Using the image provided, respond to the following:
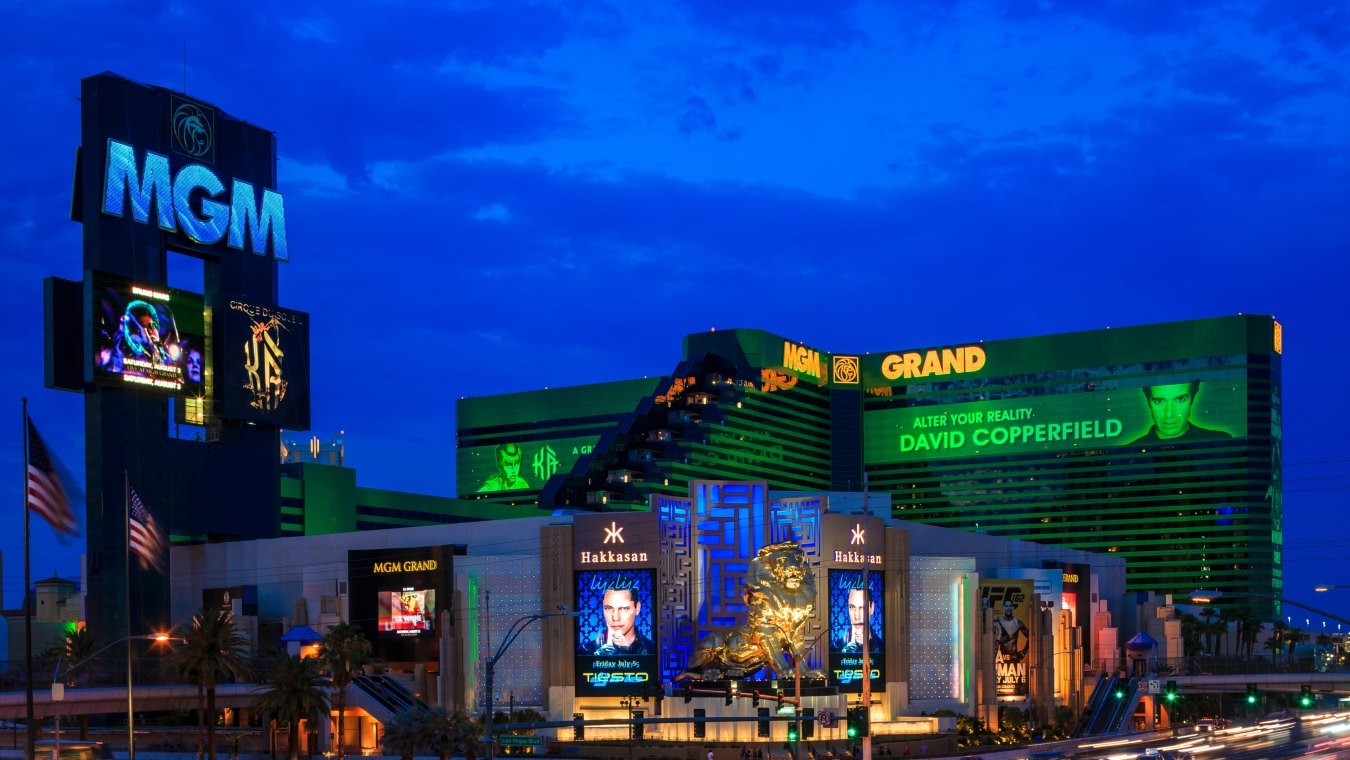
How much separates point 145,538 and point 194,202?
2501cm

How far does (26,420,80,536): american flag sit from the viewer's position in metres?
60.5

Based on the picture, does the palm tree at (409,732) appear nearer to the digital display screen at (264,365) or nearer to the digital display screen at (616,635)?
the digital display screen at (616,635)

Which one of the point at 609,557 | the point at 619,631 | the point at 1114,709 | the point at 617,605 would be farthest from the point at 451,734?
the point at 1114,709

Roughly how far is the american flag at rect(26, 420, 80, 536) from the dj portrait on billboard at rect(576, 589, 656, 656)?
52.0 meters

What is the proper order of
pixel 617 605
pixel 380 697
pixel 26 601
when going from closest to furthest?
pixel 26 601 < pixel 617 605 < pixel 380 697

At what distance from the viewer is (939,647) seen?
11731cm

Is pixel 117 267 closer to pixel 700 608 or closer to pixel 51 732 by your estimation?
pixel 51 732

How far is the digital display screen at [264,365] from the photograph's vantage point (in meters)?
127

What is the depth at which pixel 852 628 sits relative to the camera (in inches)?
4456

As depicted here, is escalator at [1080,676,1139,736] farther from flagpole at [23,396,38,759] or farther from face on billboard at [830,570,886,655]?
flagpole at [23,396,38,759]

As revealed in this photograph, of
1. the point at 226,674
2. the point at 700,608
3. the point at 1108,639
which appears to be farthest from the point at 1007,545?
Answer: the point at 226,674

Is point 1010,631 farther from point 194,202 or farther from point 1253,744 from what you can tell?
point 194,202

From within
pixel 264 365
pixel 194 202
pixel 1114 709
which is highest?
pixel 194 202

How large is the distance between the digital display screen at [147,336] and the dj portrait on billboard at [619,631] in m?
36.7
